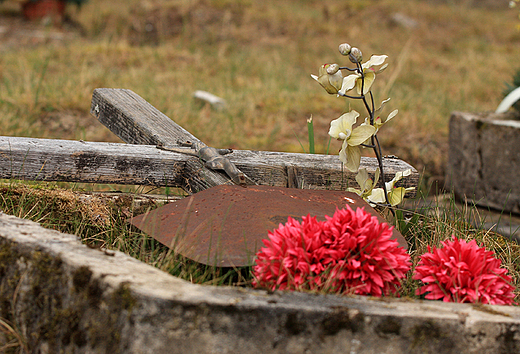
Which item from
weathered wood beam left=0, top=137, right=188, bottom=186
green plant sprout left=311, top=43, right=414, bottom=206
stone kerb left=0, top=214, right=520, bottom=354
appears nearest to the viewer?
stone kerb left=0, top=214, right=520, bottom=354

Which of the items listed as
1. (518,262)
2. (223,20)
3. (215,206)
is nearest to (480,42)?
(223,20)

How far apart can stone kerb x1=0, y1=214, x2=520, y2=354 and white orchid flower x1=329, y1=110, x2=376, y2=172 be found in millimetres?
676

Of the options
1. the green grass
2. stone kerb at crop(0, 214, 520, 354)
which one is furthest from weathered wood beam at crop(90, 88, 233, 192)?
stone kerb at crop(0, 214, 520, 354)

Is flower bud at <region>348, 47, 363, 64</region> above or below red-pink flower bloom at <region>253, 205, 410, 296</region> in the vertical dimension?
above

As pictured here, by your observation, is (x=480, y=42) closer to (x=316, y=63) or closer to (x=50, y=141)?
(x=316, y=63)

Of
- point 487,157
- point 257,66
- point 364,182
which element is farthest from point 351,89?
point 257,66

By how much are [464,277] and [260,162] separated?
101cm

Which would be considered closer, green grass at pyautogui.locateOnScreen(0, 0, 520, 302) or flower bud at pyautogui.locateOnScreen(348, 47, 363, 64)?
flower bud at pyautogui.locateOnScreen(348, 47, 363, 64)

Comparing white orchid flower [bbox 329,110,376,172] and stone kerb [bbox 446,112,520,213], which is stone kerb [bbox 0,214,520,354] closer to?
white orchid flower [bbox 329,110,376,172]

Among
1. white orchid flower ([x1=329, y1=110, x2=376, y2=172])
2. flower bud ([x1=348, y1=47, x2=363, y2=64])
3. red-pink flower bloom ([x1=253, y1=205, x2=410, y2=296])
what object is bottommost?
red-pink flower bloom ([x1=253, y1=205, x2=410, y2=296])

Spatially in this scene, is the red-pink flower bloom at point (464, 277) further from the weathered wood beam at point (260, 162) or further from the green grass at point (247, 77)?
the weathered wood beam at point (260, 162)

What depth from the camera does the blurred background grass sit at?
4.62 meters

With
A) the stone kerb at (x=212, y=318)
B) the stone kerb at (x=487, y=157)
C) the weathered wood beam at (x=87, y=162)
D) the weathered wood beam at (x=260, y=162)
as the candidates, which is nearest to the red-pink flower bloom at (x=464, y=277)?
the stone kerb at (x=212, y=318)

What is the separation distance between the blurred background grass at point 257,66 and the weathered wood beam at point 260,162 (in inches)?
14.5
